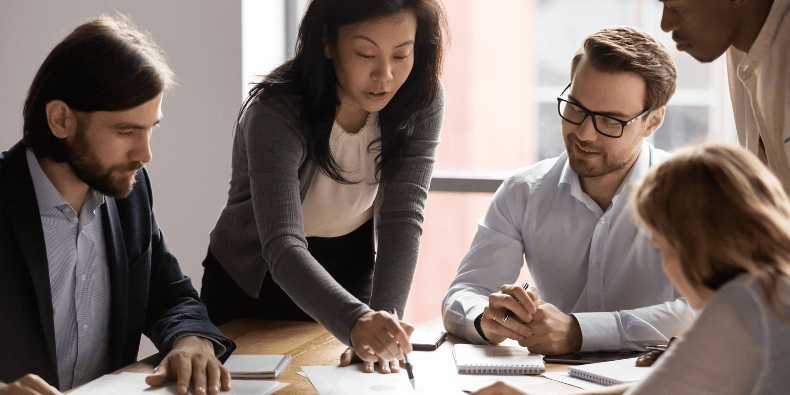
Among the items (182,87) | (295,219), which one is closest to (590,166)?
(295,219)

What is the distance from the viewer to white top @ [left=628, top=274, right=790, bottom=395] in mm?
723

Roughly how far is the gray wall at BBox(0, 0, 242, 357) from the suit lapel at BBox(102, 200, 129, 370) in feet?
5.45

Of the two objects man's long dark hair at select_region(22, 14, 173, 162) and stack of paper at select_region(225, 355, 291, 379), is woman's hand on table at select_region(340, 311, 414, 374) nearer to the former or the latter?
stack of paper at select_region(225, 355, 291, 379)

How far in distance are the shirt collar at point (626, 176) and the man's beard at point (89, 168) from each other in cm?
119

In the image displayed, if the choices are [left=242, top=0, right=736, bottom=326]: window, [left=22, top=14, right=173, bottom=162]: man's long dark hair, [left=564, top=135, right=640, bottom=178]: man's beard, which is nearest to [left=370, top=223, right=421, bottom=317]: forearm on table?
[left=564, top=135, right=640, bottom=178]: man's beard

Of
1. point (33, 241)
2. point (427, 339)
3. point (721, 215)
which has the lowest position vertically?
point (427, 339)

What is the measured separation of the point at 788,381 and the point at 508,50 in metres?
3.05

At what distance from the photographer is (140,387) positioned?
1.22 metres

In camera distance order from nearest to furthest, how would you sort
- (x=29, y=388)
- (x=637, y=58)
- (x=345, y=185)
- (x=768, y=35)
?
(x=29, y=388), (x=768, y=35), (x=345, y=185), (x=637, y=58)

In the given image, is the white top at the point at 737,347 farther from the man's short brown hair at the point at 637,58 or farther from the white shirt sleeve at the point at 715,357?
the man's short brown hair at the point at 637,58

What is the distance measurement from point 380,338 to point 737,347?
2.13 ft

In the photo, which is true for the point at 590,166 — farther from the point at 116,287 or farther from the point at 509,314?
the point at 116,287

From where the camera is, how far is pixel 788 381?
A: 0.72 meters

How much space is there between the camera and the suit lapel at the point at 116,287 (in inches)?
60.4
